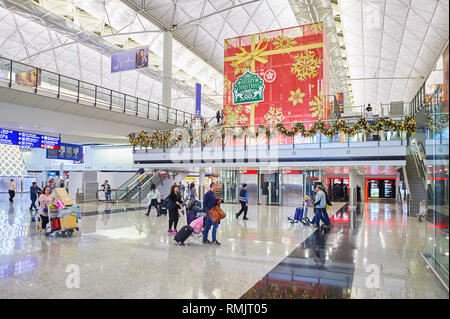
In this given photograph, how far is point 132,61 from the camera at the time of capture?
18.7m

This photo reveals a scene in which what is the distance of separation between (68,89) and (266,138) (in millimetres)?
11653

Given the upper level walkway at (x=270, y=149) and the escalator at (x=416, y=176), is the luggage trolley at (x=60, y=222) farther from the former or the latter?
the escalator at (x=416, y=176)

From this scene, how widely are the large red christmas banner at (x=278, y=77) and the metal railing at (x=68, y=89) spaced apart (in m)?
6.63

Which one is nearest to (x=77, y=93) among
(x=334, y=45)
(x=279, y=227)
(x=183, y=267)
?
(x=279, y=227)

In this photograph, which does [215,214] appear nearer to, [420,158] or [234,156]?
[234,156]

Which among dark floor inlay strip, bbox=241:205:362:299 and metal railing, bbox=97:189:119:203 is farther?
metal railing, bbox=97:189:119:203

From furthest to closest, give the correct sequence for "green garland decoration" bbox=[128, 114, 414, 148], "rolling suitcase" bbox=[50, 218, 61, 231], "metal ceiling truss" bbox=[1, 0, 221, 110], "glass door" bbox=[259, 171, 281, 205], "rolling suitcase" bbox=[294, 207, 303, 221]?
"metal ceiling truss" bbox=[1, 0, 221, 110], "glass door" bbox=[259, 171, 281, 205], "green garland decoration" bbox=[128, 114, 414, 148], "rolling suitcase" bbox=[294, 207, 303, 221], "rolling suitcase" bbox=[50, 218, 61, 231]

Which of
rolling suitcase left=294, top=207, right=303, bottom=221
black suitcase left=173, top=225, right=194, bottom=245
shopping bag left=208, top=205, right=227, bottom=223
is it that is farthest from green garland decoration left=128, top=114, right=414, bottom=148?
black suitcase left=173, top=225, right=194, bottom=245

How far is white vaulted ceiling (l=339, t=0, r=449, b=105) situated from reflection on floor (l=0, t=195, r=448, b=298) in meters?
14.1

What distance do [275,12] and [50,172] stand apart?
34.4 metres

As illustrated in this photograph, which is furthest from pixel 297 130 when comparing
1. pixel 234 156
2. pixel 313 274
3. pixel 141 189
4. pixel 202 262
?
pixel 141 189

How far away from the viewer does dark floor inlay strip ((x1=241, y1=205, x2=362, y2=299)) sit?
5004mm

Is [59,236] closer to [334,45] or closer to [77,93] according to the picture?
[77,93]

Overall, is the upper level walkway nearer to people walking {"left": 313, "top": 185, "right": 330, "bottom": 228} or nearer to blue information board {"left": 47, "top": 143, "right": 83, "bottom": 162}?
people walking {"left": 313, "top": 185, "right": 330, "bottom": 228}
